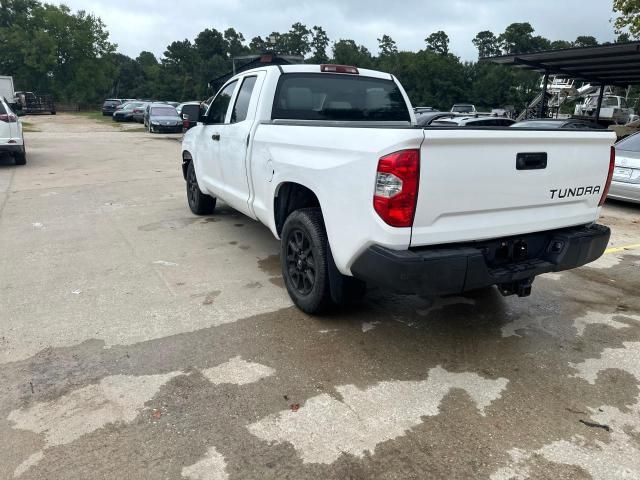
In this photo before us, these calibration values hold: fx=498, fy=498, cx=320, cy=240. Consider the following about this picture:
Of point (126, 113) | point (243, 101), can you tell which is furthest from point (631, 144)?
point (126, 113)

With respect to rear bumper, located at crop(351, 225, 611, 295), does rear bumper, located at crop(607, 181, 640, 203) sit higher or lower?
lower

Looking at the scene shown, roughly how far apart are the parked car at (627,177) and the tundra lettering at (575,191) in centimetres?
550

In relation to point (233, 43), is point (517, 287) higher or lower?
lower

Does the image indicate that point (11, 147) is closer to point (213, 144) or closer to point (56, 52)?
point (213, 144)

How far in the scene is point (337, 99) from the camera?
4.86m

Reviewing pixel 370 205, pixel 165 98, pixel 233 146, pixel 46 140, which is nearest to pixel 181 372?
pixel 370 205

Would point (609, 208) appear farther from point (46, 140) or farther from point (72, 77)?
point (72, 77)

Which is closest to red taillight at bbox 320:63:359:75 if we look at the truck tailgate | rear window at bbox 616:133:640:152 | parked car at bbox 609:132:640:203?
the truck tailgate

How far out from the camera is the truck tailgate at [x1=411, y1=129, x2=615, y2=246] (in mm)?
2826

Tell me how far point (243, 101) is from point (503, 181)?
2.99 metres

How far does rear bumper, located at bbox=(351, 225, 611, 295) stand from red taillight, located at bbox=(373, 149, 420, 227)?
0.21 metres

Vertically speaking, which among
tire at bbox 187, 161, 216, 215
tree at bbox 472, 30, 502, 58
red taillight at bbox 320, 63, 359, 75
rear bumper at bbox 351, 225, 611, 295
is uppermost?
tree at bbox 472, 30, 502, 58

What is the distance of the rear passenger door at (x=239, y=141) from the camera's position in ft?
15.5

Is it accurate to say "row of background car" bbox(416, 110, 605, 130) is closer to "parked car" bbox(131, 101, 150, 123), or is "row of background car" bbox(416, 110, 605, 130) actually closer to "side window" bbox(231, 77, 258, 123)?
"side window" bbox(231, 77, 258, 123)
